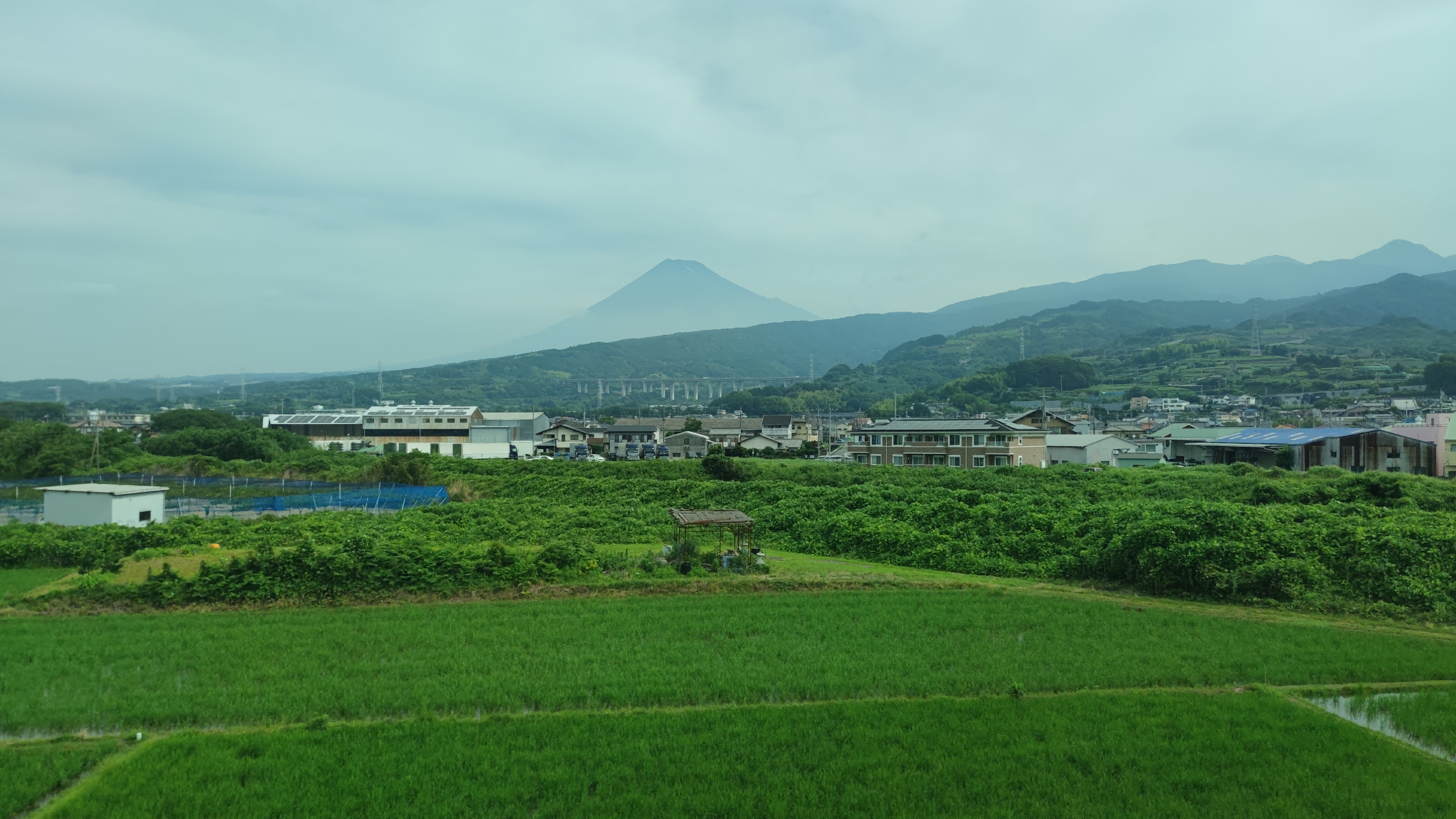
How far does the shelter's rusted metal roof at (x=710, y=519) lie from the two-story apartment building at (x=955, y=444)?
1985 centimetres

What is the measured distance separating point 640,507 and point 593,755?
17.7 metres

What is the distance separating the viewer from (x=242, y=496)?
2567 cm

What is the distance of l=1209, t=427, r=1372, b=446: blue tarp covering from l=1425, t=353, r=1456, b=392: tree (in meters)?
57.4

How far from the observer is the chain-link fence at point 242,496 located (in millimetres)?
22344

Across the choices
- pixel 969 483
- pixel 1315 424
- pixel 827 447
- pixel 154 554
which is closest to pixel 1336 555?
pixel 969 483

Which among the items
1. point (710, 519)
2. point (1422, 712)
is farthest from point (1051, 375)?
point (1422, 712)

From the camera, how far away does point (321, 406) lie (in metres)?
134

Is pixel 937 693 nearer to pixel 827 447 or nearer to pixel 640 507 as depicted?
pixel 640 507

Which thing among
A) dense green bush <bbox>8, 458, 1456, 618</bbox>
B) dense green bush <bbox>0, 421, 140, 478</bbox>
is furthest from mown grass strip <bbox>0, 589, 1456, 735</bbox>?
dense green bush <bbox>0, 421, 140, 478</bbox>

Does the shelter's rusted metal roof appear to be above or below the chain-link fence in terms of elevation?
above

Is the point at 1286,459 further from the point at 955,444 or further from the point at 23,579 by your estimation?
the point at 23,579

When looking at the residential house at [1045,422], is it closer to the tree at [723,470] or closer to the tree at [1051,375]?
the tree at [723,470]

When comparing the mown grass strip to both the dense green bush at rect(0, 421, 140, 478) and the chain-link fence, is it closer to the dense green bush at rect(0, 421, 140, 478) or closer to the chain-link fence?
the chain-link fence

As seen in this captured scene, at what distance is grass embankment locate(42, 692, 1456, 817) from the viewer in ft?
20.3
